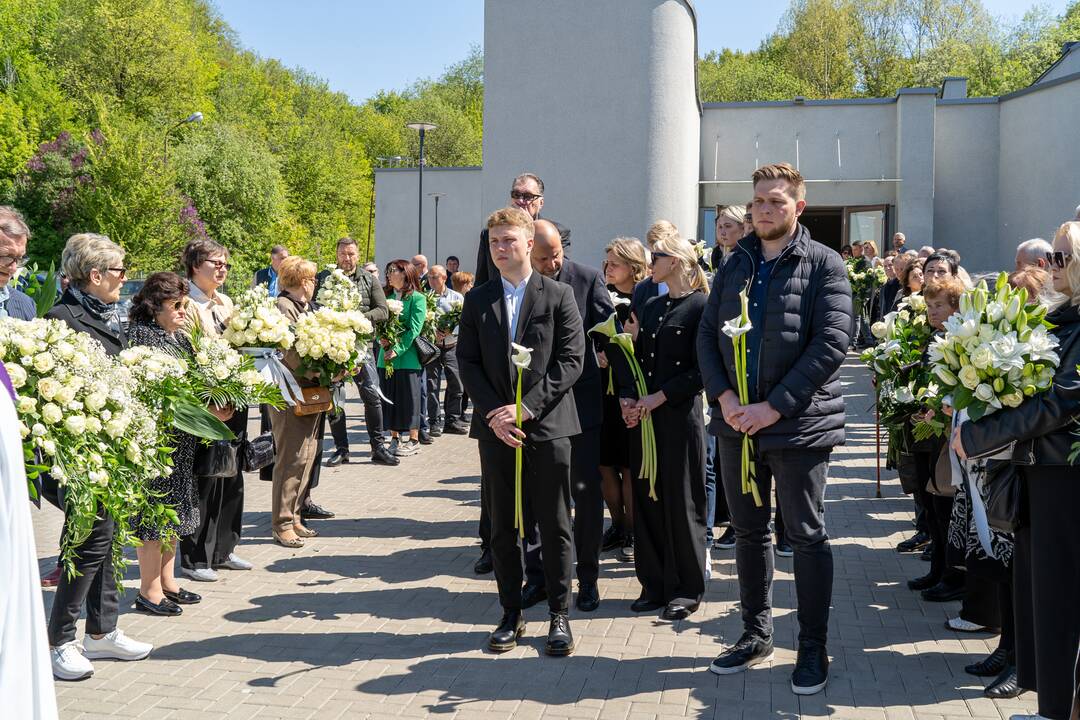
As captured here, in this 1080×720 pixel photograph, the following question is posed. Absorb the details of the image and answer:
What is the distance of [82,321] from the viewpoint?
490 centimetres

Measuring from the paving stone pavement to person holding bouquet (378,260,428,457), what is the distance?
3.74m

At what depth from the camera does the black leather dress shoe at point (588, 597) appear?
5.79 m

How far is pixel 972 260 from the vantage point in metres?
26.5

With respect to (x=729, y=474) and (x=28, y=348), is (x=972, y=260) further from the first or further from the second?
(x=28, y=348)

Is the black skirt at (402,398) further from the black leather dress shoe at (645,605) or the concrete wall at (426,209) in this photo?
the concrete wall at (426,209)

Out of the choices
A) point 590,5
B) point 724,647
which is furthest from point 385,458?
point 590,5

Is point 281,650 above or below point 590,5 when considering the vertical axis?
below

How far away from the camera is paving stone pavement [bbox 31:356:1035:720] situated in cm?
441

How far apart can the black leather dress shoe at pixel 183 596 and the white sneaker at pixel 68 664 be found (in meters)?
1.14

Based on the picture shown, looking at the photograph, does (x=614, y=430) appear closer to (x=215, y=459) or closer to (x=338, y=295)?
(x=215, y=459)

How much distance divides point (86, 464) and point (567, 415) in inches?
92.9

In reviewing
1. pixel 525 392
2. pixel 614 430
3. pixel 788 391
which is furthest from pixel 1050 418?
pixel 614 430

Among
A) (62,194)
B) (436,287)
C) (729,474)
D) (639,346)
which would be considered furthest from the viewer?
(62,194)

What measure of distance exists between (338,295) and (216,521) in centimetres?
227
